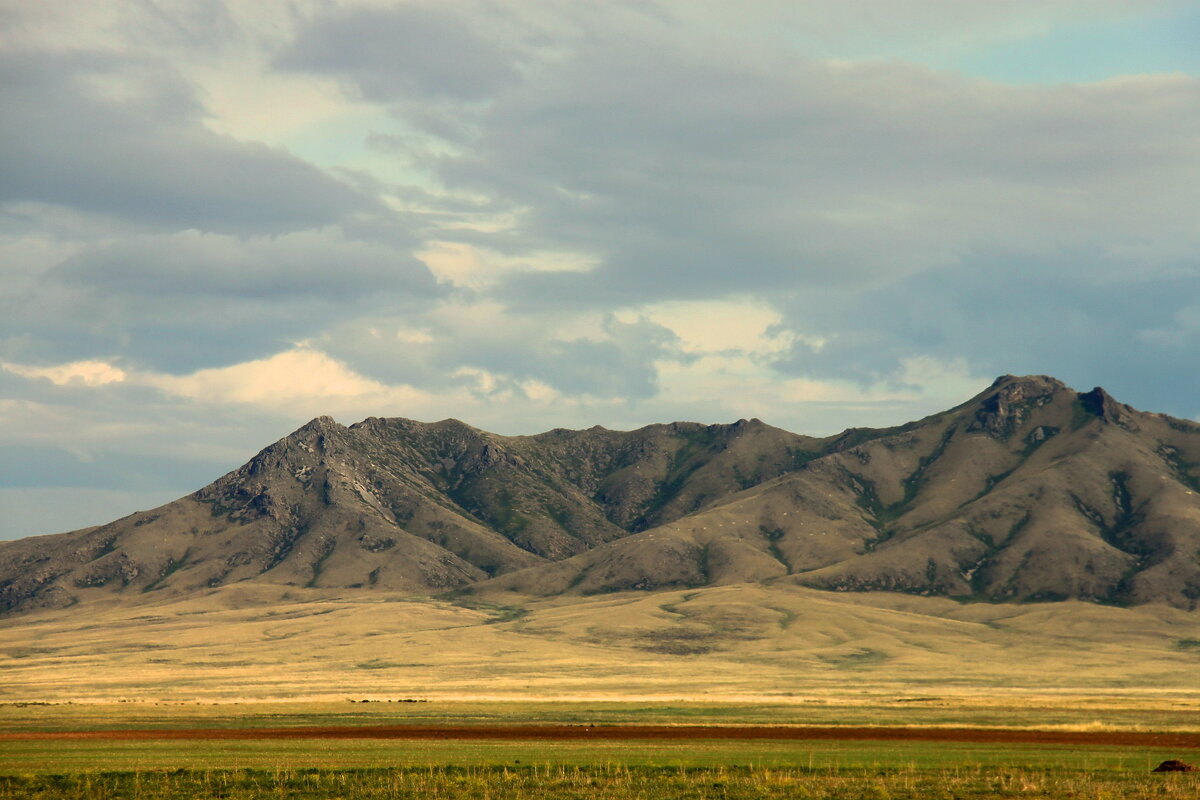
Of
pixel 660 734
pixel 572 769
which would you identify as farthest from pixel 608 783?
pixel 660 734

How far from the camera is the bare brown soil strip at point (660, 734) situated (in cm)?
7994

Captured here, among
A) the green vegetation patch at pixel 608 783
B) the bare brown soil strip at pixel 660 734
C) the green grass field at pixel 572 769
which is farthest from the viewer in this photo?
the bare brown soil strip at pixel 660 734

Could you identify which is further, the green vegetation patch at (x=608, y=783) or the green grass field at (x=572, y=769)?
the green grass field at (x=572, y=769)

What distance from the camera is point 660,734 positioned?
275 feet

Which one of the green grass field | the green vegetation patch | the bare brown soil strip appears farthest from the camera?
the bare brown soil strip

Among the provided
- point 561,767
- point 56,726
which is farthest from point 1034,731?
point 56,726

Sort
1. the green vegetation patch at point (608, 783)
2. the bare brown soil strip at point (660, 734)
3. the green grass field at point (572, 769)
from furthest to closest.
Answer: the bare brown soil strip at point (660, 734), the green grass field at point (572, 769), the green vegetation patch at point (608, 783)

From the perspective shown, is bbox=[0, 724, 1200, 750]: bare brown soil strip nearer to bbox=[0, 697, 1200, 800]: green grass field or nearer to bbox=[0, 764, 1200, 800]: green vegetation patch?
bbox=[0, 697, 1200, 800]: green grass field

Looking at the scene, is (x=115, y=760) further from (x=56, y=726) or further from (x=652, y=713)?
(x=652, y=713)

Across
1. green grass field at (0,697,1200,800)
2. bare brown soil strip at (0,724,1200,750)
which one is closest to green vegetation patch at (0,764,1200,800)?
green grass field at (0,697,1200,800)

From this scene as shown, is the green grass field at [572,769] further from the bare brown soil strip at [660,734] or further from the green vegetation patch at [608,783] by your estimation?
the bare brown soil strip at [660,734]

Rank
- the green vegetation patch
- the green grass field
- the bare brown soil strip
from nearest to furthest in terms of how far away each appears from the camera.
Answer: the green vegetation patch < the green grass field < the bare brown soil strip

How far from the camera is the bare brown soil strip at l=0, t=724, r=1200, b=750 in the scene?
7994 cm

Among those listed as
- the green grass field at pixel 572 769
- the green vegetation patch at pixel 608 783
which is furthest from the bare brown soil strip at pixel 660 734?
the green vegetation patch at pixel 608 783
